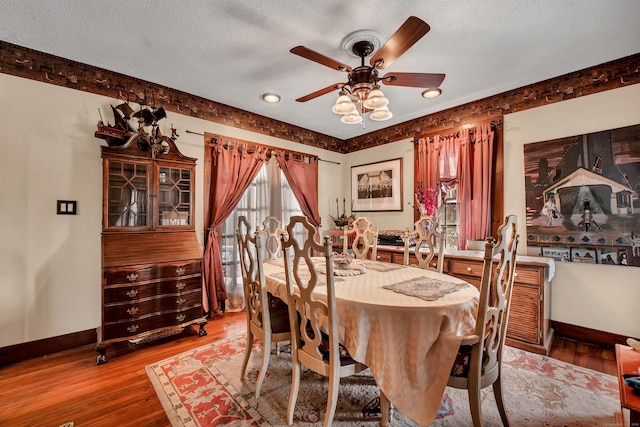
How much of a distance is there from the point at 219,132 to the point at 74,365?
2730 millimetres

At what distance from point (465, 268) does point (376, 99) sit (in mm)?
2014

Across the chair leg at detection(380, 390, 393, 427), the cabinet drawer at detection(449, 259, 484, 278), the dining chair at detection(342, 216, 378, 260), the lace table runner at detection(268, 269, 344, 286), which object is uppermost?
the dining chair at detection(342, 216, 378, 260)

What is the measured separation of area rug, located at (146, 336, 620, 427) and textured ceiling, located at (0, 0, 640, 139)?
264 cm

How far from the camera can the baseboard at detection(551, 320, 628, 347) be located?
2.46 metres

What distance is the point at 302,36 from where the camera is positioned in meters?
2.16

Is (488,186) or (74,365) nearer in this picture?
(74,365)

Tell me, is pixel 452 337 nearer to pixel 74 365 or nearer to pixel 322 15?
pixel 322 15

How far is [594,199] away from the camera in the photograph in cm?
255

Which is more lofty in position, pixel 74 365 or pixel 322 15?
pixel 322 15

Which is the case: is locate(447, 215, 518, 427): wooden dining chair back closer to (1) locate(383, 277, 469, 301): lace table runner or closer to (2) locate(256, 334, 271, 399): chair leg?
(1) locate(383, 277, 469, 301): lace table runner

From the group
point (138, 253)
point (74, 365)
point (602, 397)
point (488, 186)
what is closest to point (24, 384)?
point (74, 365)

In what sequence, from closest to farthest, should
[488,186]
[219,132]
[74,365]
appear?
[74,365]
[488,186]
[219,132]

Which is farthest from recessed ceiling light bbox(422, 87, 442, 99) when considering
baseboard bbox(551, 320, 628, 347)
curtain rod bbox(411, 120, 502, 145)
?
baseboard bbox(551, 320, 628, 347)

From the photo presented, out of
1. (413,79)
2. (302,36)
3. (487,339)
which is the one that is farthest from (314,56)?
(487,339)
